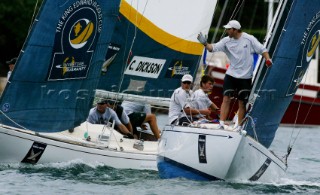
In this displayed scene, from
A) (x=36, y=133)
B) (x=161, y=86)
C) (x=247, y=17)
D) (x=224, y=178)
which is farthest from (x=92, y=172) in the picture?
(x=247, y=17)

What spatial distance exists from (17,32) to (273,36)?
2627cm

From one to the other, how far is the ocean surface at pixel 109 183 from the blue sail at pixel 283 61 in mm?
893

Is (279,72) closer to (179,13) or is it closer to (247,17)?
(179,13)

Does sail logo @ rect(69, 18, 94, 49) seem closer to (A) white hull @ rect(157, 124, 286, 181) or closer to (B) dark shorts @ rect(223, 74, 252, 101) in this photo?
(A) white hull @ rect(157, 124, 286, 181)

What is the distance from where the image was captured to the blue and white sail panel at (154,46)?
20.2 meters

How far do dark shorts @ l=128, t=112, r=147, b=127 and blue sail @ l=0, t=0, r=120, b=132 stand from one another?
186cm

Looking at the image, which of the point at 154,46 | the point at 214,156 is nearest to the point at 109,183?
the point at 214,156

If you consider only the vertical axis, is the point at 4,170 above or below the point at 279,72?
below

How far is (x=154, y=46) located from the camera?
2056 centimetres

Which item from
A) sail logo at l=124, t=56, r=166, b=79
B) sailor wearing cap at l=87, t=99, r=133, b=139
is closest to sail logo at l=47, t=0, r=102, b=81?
sailor wearing cap at l=87, t=99, r=133, b=139

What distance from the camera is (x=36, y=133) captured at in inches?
669

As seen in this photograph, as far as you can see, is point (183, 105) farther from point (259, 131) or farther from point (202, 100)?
point (259, 131)

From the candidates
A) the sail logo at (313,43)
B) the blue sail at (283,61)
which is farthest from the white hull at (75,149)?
the sail logo at (313,43)

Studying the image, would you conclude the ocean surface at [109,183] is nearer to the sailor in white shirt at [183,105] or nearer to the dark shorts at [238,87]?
the sailor in white shirt at [183,105]
